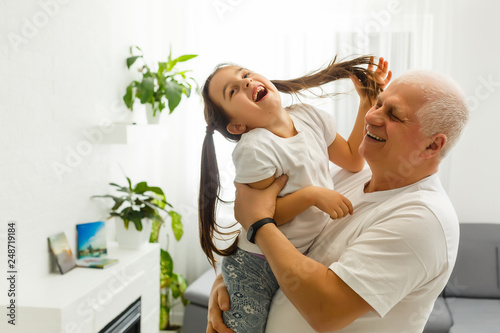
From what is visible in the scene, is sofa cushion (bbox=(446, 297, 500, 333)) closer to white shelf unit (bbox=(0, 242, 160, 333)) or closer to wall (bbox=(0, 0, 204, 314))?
white shelf unit (bbox=(0, 242, 160, 333))

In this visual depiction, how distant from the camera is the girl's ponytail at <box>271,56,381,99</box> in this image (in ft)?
4.31

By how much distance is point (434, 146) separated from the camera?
3.55ft

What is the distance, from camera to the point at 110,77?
3.01 metres

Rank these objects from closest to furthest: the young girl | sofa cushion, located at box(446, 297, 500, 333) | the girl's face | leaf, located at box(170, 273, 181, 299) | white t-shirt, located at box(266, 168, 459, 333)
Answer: white t-shirt, located at box(266, 168, 459, 333) < the young girl < the girl's face < sofa cushion, located at box(446, 297, 500, 333) < leaf, located at box(170, 273, 181, 299)

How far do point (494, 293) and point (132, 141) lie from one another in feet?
8.81

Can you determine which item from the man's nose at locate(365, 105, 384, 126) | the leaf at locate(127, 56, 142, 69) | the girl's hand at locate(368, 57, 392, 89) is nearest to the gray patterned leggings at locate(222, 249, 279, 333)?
the man's nose at locate(365, 105, 384, 126)

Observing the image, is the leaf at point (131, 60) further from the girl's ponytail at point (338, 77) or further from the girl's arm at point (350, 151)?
the girl's arm at point (350, 151)

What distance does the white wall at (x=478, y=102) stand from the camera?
12.1 ft

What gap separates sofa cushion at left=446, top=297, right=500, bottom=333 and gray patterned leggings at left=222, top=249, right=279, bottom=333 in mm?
2158

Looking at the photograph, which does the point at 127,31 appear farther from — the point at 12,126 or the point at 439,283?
the point at 439,283

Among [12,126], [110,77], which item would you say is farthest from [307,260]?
[110,77]

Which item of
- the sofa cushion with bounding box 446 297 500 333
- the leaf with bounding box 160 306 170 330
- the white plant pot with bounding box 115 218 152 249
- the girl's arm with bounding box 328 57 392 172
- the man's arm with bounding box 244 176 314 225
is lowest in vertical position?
the leaf with bounding box 160 306 170 330

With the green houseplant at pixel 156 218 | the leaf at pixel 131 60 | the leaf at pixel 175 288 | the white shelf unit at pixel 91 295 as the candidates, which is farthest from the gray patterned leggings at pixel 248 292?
the leaf at pixel 175 288

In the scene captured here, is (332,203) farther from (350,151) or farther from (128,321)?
(128,321)
